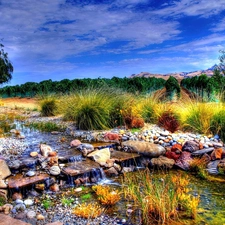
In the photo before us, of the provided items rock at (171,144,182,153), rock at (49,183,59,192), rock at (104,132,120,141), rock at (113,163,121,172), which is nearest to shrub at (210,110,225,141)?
rock at (171,144,182,153)

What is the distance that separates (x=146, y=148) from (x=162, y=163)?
597 mm

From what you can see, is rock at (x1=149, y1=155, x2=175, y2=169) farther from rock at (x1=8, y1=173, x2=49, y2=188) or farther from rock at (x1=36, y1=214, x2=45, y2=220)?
rock at (x1=36, y1=214, x2=45, y2=220)

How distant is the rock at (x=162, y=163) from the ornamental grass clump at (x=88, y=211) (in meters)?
2.18

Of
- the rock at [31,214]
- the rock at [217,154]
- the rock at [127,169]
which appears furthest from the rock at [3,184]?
the rock at [217,154]

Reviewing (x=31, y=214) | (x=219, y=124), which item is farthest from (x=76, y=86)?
(x=31, y=214)

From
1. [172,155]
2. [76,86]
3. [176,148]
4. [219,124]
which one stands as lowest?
[172,155]

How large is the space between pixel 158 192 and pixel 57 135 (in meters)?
4.78

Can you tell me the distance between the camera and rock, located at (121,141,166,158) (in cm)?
604

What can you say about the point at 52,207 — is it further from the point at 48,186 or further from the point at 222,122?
the point at 222,122

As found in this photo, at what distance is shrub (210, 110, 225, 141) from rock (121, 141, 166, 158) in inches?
65.9

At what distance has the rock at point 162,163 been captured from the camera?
18.3 feet

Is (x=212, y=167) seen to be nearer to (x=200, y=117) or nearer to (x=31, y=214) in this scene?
(x=200, y=117)

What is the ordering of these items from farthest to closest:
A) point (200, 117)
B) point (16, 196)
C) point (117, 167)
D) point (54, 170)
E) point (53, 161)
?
point (200, 117)
point (117, 167)
point (53, 161)
point (54, 170)
point (16, 196)

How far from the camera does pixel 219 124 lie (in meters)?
6.92
